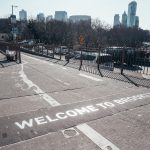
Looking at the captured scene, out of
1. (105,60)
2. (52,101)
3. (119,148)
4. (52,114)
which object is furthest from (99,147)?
(105,60)

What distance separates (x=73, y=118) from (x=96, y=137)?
1.10 metres

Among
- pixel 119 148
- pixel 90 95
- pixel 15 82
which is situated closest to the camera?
pixel 119 148

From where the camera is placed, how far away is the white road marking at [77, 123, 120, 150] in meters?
4.03

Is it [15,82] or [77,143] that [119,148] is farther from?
[15,82]

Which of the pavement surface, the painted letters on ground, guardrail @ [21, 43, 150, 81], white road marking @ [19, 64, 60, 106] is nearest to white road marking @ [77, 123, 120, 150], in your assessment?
the pavement surface

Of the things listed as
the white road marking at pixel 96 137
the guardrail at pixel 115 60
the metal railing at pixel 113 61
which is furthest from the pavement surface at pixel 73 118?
the guardrail at pixel 115 60

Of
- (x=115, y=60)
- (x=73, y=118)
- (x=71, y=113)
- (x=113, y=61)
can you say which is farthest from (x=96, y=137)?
(x=115, y=60)

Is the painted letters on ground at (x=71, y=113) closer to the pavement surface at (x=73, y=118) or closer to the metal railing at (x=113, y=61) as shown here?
the pavement surface at (x=73, y=118)

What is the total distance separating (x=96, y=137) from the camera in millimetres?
4375

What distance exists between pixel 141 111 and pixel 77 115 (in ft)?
6.34

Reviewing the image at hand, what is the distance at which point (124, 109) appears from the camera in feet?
20.2

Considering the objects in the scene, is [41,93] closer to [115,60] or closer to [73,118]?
[73,118]

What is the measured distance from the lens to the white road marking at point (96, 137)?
403cm

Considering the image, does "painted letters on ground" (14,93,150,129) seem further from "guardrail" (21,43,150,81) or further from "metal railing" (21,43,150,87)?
"guardrail" (21,43,150,81)
